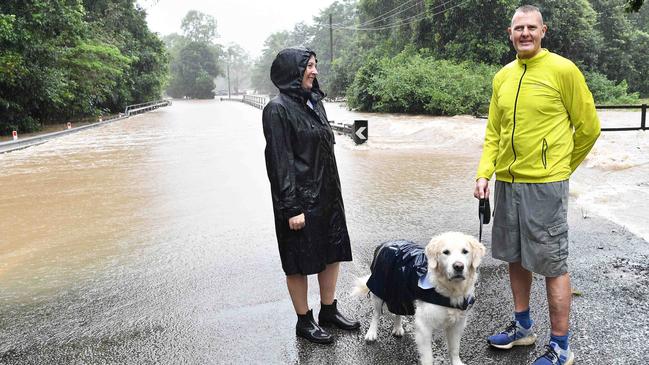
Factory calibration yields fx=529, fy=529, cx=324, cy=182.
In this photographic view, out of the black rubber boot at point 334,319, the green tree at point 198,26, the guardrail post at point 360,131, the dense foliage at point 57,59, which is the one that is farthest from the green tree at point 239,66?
the black rubber boot at point 334,319

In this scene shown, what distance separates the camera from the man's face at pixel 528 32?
311cm

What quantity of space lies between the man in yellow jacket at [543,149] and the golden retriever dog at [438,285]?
0.37m

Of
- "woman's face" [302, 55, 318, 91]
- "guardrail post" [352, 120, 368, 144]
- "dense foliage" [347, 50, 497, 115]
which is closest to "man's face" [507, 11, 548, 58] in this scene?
"woman's face" [302, 55, 318, 91]

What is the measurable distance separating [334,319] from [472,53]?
31361mm

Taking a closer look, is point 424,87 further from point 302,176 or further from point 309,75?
point 302,176

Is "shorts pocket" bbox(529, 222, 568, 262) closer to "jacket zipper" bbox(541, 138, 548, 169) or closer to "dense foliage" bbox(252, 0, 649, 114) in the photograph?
"jacket zipper" bbox(541, 138, 548, 169)

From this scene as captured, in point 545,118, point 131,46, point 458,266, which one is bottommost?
point 458,266

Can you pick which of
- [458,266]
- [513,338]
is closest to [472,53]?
[513,338]

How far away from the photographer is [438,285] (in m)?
3.06

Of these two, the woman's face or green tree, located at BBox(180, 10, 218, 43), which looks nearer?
the woman's face

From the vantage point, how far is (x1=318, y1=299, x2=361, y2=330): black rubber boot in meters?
3.91

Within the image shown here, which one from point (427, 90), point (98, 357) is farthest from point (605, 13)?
point (98, 357)

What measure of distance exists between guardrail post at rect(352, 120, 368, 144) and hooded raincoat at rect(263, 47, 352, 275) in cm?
1210

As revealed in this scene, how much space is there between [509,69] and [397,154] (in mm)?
10688
